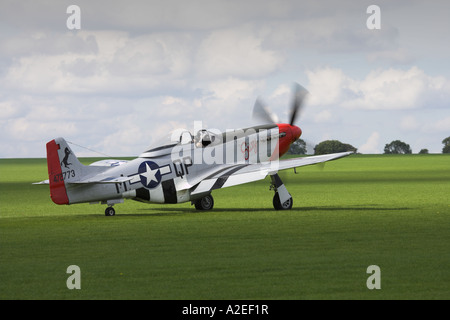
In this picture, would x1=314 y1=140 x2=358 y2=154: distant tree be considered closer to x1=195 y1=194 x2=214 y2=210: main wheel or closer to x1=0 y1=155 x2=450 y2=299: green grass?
x1=195 y1=194 x2=214 y2=210: main wheel

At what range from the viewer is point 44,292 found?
1119cm

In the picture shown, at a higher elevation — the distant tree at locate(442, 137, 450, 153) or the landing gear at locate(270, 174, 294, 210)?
the distant tree at locate(442, 137, 450, 153)

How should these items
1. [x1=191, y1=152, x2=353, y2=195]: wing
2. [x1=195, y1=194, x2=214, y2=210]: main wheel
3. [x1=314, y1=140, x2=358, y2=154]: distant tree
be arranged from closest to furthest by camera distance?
1. [x1=191, y1=152, x2=353, y2=195]: wing
2. [x1=195, y1=194, x2=214, y2=210]: main wheel
3. [x1=314, y1=140, x2=358, y2=154]: distant tree

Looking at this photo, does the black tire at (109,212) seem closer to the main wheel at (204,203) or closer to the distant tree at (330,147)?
the main wheel at (204,203)

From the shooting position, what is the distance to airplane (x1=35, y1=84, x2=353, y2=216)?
21.4 meters

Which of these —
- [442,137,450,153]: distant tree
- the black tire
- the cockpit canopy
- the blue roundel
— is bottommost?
the black tire

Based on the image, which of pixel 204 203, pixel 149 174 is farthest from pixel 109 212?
pixel 204 203

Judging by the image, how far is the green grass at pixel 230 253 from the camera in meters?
11.2

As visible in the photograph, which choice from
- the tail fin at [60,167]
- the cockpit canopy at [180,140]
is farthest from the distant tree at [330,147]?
the tail fin at [60,167]

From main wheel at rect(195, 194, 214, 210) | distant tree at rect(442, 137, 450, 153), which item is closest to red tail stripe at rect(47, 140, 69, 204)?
main wheel at rect(195, 194, 214, 210)

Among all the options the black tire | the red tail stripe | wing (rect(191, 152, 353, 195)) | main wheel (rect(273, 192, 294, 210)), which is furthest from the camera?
main wheel (rect(273, 192, 294, 210))

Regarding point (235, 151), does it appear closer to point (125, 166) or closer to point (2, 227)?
point (125, 166)
